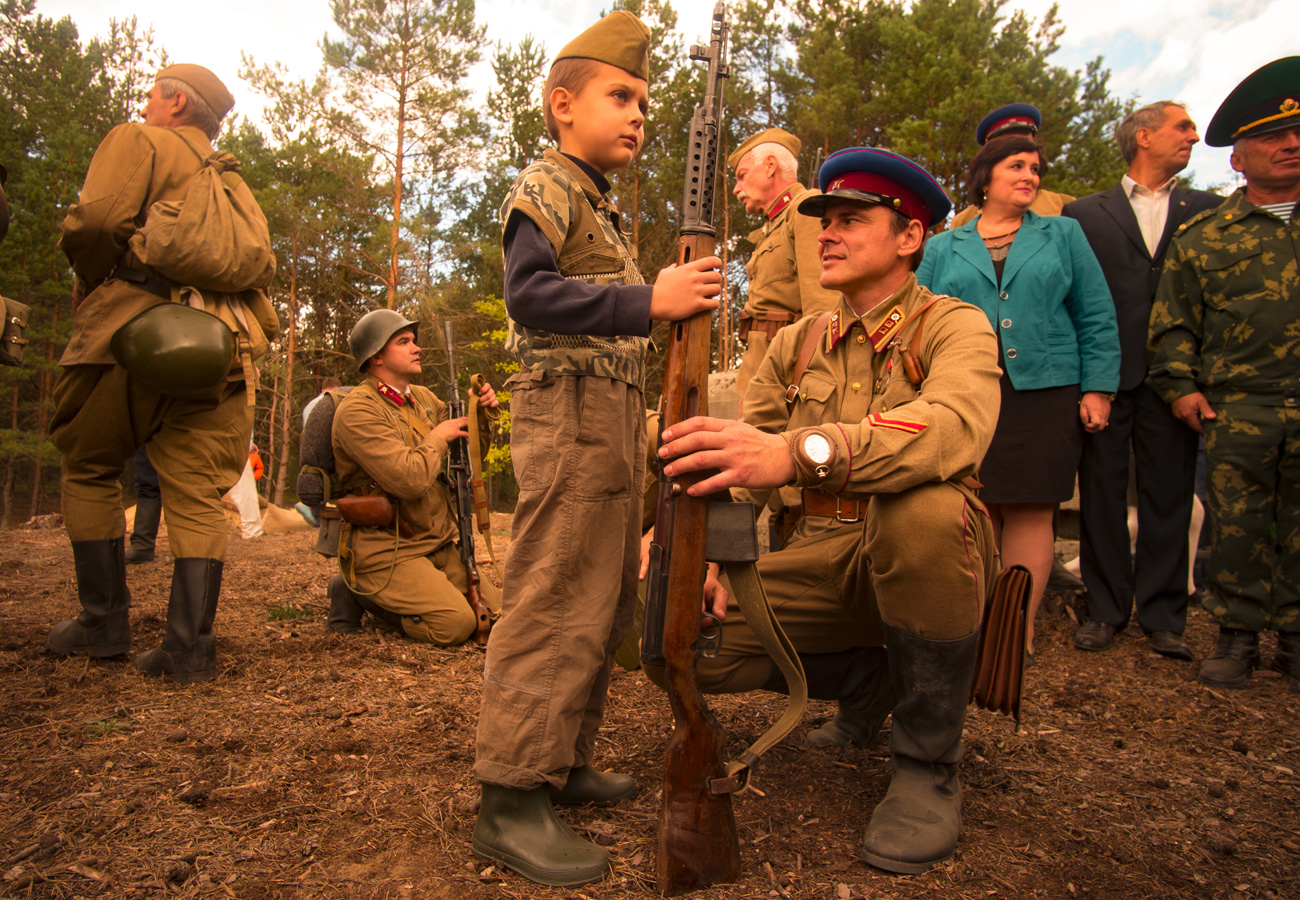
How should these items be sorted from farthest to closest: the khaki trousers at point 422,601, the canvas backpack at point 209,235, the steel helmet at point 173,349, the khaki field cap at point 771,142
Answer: the khaki field cap at point 771,142, the khaki trousers at point 422,601, the canvas backpack at point 209,235, the steel helmet at point 173,349

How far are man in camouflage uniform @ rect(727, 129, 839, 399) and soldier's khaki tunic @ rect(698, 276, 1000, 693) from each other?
6.02 ft

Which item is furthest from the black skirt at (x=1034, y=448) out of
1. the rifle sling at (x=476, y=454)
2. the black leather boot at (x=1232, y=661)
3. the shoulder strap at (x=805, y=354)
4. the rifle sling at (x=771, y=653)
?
the rifle sling at (x=476, y=454)

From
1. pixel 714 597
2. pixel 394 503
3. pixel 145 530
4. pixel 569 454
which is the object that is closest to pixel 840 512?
pixel 714 597

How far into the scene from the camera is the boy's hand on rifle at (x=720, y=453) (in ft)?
6.31

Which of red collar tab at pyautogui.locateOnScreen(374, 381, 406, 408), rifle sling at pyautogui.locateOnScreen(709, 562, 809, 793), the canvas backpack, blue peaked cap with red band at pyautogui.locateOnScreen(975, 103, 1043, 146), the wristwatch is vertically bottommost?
rifle sling at pyautogui.locateOnScreen(709, 562, 809, 793)

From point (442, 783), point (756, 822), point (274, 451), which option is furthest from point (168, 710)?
point (274, 451)

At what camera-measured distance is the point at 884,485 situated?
6.87ft

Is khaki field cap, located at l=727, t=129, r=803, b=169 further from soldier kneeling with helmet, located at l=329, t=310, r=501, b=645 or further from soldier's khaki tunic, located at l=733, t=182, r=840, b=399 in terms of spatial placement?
soldier kneeling with helmet, located at l=329, t=310, r=501, b=645

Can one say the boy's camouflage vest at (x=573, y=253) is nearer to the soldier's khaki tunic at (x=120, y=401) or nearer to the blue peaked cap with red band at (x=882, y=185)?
the blue peaked cap with red band at (x=882, y=185)

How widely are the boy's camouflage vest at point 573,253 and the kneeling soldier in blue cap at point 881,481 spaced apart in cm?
42

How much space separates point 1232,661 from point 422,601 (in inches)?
168

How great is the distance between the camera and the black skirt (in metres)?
3.94

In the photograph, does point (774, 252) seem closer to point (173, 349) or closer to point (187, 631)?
point (173, 349)

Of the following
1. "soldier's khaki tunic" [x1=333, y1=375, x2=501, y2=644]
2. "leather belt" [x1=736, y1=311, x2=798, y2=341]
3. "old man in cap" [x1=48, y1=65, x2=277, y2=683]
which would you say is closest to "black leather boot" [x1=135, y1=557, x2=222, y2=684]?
"old man in cap" [x1=48, y1=65, x2=277, y2=683]
